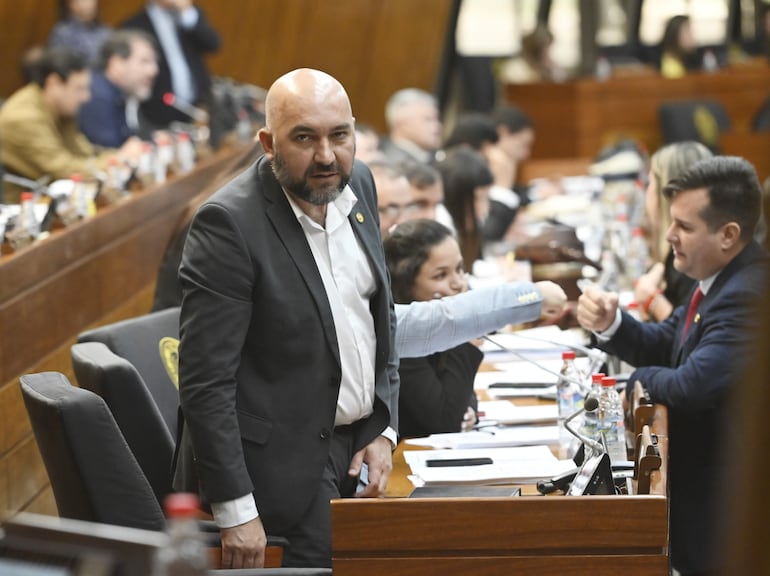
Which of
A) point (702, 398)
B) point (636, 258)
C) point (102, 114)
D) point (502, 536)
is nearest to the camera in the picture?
point (502, 536)

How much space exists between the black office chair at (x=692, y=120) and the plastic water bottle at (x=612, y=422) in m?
8.85

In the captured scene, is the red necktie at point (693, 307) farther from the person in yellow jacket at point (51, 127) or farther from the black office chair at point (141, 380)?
the person in yellow jacket at point (51, 127)

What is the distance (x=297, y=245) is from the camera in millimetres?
2570

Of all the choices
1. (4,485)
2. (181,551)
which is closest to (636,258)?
(4,485)

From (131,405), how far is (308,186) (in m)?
0.77

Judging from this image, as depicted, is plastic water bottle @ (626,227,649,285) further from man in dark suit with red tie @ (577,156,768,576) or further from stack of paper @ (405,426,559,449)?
stack of paper @ (405,426,559,449)

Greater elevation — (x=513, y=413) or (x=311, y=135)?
(x=311, y=135)

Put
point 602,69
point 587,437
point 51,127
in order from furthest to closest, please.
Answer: point 602,69 < point 51,127 < point 587,437

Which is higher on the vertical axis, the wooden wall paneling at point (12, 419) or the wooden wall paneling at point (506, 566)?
the wooden wall paneling at point (506, 566)

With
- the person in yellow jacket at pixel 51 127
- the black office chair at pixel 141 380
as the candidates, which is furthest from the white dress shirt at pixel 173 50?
the black office chair at pixel 141 380

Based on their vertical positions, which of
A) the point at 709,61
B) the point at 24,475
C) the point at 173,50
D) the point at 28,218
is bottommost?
the point at 24,475

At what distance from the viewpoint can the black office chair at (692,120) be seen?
451 inches

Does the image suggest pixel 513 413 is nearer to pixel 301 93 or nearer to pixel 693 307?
pixel 693 307

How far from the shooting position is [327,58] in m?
12.8
